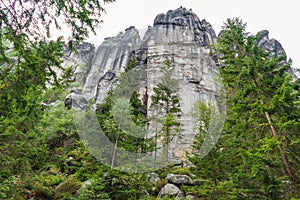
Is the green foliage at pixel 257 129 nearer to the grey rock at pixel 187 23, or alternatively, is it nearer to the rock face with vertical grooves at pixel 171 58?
the rock face with vertical grooves at pixel 171 58

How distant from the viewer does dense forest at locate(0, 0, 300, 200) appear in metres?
4.90

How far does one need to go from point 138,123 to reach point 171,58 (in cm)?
1817

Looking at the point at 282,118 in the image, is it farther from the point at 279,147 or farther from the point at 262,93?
the point at 262,93

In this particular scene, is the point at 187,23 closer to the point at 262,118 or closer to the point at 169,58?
the point at 169,58

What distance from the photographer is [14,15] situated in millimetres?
4441

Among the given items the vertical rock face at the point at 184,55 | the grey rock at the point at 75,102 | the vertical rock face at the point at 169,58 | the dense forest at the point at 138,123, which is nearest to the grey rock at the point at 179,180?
the dense forest at the point at 138,123

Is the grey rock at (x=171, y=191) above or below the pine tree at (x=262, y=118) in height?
below

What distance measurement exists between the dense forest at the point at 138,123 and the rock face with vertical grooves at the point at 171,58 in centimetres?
1205

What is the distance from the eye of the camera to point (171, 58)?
98.6 feet

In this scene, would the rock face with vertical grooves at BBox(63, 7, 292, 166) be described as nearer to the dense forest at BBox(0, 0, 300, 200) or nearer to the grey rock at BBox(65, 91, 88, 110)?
the grey rock at BBox(65, 91, 88, 110)

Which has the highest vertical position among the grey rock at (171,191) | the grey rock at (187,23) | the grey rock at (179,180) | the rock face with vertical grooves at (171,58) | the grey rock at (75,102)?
the grey rock at (187,23)

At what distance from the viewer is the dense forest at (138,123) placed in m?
4.90

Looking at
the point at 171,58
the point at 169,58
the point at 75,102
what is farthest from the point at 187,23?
the point at 75,102

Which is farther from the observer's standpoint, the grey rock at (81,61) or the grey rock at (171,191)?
the grey rock at (81,61)
